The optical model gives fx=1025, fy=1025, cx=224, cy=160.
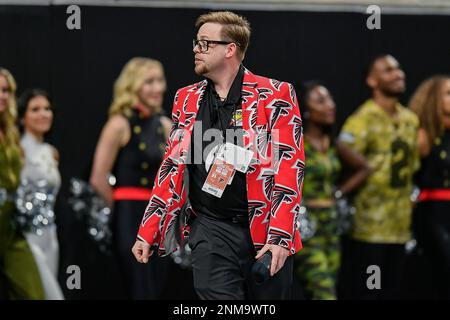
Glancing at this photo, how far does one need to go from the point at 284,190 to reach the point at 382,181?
336 centimetres

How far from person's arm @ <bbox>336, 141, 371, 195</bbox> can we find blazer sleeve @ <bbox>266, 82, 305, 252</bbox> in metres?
3.16

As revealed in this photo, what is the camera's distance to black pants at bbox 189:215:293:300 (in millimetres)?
4512

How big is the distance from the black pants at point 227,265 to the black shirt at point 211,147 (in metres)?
0.07

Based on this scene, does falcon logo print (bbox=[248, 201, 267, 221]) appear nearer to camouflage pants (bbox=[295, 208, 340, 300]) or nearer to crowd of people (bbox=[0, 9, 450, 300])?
crowd of people (bbox=[0, 9, 450, 300])

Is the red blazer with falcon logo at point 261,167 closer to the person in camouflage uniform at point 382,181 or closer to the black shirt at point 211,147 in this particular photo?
the black shirt at point 211,147

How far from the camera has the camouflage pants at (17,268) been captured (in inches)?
280

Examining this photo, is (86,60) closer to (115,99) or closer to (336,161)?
A: (115,99)

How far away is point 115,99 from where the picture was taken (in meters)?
7.29

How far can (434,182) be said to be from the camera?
773 cm

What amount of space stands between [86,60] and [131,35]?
0.37m

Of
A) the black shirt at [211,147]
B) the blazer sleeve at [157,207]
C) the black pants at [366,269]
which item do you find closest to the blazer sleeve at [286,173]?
the black shirt at [211,147]

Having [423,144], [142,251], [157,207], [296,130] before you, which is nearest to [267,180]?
[296,130]
